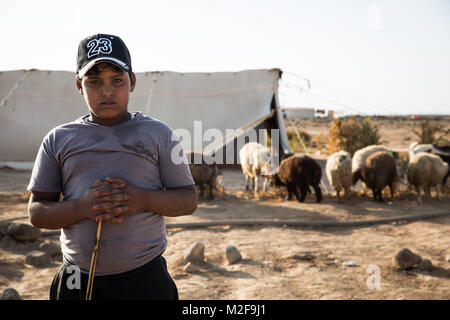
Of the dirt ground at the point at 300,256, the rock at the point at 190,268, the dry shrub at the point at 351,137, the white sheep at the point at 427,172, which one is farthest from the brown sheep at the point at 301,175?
the dry shrub at the point at 351,137

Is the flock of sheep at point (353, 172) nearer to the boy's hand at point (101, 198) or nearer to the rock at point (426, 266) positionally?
the rock at point (426, 266)

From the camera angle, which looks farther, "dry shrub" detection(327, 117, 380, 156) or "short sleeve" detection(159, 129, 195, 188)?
"dry shrub" detection(327, 117, 380, 156)

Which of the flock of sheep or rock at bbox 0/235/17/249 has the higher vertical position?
the flock of sheep

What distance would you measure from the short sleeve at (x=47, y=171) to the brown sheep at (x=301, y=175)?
7535 mm

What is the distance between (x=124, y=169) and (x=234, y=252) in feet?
11.9

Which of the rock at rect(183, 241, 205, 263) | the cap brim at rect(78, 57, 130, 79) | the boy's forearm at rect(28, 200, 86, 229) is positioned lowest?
the rock at rect(183, 241, 205, 263)

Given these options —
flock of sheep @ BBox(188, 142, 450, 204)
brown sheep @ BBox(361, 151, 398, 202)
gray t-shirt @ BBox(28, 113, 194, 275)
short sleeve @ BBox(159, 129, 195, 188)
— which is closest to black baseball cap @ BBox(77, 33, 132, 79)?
gray t-shirt @ BBox(28, 113, 194, 275)

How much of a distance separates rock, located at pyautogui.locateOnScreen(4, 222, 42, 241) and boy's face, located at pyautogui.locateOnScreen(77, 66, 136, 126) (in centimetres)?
475

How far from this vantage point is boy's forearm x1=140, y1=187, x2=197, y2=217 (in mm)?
1606

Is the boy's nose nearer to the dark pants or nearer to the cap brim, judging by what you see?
the cap brim

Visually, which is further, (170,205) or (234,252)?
(234,252)
